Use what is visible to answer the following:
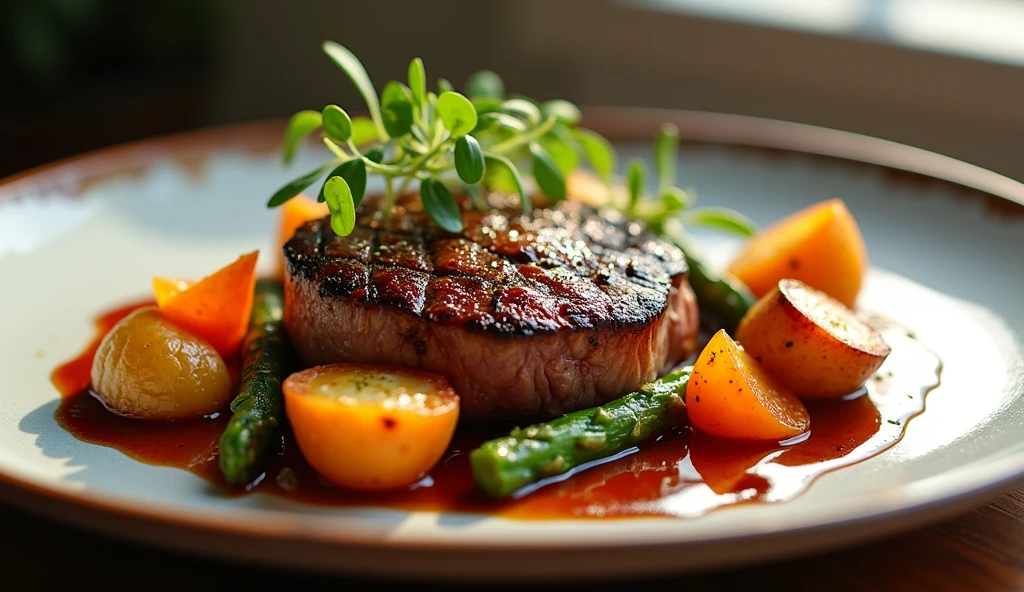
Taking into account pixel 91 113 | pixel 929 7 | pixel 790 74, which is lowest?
pixel 91 113

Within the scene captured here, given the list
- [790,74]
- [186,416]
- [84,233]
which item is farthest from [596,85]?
[186,416]

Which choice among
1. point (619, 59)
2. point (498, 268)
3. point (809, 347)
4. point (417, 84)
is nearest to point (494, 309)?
point (498, 268)

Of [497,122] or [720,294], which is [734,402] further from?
[497,122]

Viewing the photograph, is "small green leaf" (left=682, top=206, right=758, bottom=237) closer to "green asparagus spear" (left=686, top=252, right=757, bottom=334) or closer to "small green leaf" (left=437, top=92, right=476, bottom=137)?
"green asparagus spear" (left=686, top=252, right=757, bottom=334)

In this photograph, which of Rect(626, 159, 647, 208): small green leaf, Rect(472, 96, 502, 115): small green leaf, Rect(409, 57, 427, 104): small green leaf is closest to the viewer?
Rect(409, 57, 427, 104): small green leaf

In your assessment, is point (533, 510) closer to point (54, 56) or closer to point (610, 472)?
point (610, 472)

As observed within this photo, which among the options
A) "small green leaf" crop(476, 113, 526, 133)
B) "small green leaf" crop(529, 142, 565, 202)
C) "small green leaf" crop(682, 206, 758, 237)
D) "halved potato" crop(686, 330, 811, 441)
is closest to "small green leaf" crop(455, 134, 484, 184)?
"small green leaf" crop(476, 113, 526, 133)
